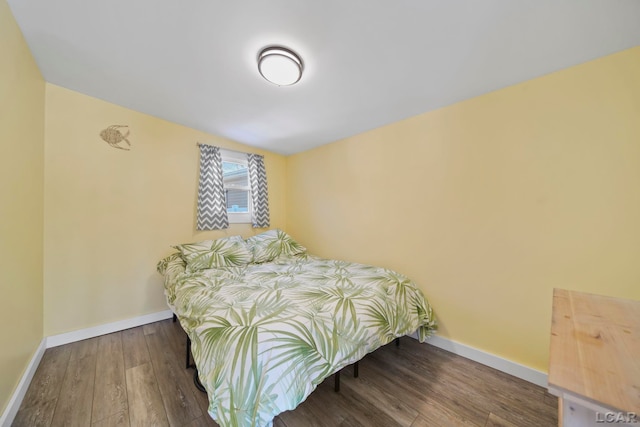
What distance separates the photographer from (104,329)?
218 centimetres

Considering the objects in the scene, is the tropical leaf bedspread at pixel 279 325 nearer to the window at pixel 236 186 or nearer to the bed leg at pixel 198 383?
the bed leg at pixel 198 383

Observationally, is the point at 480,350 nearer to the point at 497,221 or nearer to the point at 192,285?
the point at 497,221

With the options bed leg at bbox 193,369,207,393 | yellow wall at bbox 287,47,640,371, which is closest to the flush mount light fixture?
yellow wall at bbox 287,47,640,371

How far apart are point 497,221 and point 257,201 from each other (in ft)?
9.31

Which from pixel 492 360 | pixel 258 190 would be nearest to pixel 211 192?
pixel 258 190

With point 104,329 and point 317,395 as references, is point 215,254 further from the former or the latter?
point 317,395

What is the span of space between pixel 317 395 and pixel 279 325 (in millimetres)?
774

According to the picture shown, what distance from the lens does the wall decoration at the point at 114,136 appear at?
2.21 metres

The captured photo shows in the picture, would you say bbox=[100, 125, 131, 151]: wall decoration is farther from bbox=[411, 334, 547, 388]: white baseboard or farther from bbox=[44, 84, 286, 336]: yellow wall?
bbox=[411, 334, 547, 388]: white baseboard

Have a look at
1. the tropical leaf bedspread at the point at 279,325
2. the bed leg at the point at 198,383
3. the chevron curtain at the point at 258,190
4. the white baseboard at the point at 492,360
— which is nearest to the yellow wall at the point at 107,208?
the tropical leaf bedspread at the point at 279,325

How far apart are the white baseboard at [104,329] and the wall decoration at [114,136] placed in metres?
1.81

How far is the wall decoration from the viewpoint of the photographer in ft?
7.24

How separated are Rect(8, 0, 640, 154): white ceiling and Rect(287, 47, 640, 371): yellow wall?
208 millimetres

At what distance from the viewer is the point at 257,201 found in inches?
131
